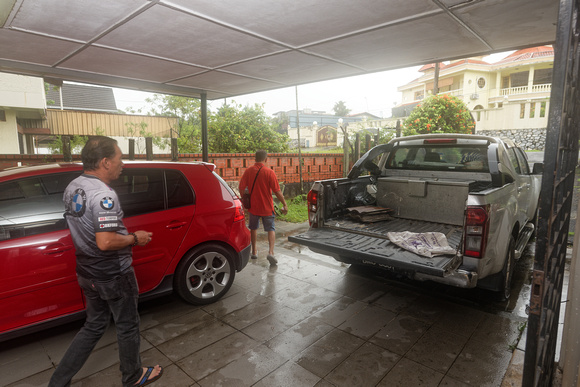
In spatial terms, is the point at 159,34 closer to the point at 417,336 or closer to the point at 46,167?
the point at 46,167

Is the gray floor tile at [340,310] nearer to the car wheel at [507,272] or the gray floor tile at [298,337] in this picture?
the gray floor tile at [298,337]

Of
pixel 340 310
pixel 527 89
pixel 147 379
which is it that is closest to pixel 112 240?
pixel 147 379

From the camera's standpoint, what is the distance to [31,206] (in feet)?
9.17

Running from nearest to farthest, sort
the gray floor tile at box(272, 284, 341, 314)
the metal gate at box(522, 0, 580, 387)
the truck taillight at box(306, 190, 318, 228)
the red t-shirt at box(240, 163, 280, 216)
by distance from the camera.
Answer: the metal gate at box(522, 0, 580, 387) < the gray floor tile at box(272, 284, 341, 314) < the truck taillight at box(306, 190, 318, 228) < the red t-shirt at box(240, 163, 280, 216)

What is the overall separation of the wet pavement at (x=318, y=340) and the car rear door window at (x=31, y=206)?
1.14m

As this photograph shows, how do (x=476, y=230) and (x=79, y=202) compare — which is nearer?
(x=79, y=202)

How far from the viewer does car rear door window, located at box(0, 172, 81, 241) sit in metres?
2.67

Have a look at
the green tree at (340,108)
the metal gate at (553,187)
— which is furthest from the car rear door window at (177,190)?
the green tree at (340,108)

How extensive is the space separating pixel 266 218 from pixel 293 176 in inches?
217

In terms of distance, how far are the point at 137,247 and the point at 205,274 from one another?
0.90m

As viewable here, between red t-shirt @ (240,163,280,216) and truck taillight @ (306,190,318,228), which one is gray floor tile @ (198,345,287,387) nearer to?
truck taillight @ (306,190,318,228)

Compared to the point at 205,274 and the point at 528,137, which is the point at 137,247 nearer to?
the point at 205,274

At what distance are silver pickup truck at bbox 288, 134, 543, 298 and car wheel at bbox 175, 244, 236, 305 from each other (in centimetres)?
94

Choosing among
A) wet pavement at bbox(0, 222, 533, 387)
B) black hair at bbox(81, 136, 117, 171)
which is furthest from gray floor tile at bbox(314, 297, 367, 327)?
black hair at bbox(81, 136, 117, 171)
